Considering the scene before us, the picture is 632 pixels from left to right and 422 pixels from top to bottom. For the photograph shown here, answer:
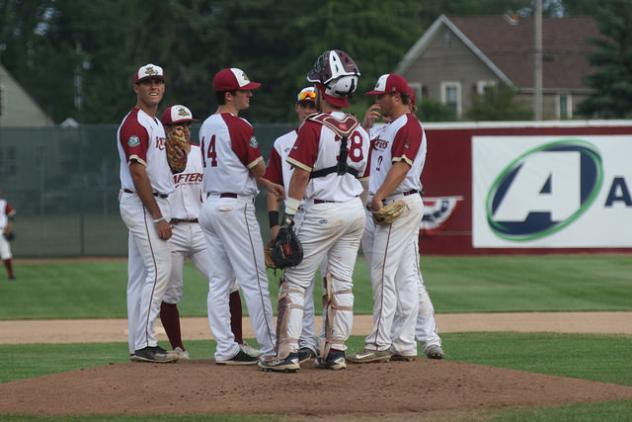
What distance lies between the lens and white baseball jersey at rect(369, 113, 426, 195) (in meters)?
8.37

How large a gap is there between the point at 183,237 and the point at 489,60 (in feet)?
162

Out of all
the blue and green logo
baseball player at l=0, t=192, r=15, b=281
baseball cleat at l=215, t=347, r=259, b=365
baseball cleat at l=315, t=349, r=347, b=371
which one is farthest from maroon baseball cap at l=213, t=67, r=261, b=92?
the blue and green logo

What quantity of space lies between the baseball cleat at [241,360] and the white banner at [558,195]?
45.5 feet

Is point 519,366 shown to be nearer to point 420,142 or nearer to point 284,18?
→ point 420,142

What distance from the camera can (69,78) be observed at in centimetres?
7069

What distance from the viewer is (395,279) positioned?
868 centimetres

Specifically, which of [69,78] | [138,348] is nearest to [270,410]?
[138,348]

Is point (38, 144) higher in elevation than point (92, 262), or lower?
higher

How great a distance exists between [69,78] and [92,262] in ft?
164

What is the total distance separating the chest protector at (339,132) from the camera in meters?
7.76

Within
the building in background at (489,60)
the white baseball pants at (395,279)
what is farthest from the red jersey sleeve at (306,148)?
the building in background at (489,60)

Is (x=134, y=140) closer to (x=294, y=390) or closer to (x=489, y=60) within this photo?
(x=294, y=390)

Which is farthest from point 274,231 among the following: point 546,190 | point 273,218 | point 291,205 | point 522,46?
point 522,46

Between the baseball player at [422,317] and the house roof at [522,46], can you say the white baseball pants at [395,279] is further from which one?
the house roof at [522,46]
